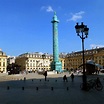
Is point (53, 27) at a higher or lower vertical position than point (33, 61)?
higher

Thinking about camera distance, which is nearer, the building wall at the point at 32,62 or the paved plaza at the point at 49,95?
the paved plaza at the point at 49,95

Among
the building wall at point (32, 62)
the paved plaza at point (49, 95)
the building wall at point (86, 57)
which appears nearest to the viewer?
the paved plaza at point (49, 95)

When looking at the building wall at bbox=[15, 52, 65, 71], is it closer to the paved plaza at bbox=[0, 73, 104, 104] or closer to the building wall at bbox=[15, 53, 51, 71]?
the building wall at bbox=[15, 53, 51, 71]

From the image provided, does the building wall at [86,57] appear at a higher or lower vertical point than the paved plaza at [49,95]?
higher

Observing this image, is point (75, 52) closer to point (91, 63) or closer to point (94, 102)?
point (91, 63)

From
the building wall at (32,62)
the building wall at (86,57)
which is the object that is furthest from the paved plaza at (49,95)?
the building wall at (32,62)

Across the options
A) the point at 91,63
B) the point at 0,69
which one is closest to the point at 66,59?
the point at 0,69

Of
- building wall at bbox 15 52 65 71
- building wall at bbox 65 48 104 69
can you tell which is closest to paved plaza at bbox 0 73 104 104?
building wall at bbox 65 48 104 69

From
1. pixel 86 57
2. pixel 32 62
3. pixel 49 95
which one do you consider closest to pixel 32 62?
pixel 32 62

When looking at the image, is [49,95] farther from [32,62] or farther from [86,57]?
[32,62]

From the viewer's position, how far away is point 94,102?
54.2 ft

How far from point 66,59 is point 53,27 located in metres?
97.6

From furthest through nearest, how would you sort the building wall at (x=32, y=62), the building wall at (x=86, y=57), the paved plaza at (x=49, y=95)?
the building wall at (x=32, y=62) → the building wall at (x=86, y=57) → the paved plaza at (x=49, y=95)

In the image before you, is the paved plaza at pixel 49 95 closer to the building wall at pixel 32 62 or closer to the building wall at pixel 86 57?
the building wall at pixel 86 57
